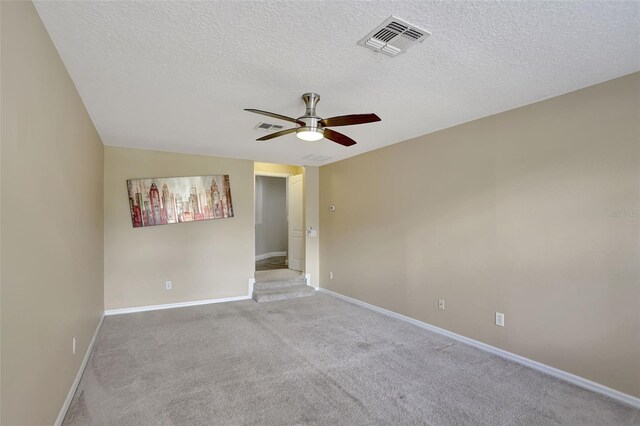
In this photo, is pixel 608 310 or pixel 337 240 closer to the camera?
pixel 608 310

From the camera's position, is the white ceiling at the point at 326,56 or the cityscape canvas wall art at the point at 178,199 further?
the cityscape canvas wall art at the point at 178,199

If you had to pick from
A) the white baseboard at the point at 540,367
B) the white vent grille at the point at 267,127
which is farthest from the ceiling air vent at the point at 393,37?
the white baseboard at the point at 540,367

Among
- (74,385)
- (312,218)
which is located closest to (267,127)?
(312,218)

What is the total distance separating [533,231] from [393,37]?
228 cm

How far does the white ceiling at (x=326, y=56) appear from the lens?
1678 millimetres

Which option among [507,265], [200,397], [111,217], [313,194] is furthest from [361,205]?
[111,217]

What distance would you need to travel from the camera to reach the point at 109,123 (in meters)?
3.53

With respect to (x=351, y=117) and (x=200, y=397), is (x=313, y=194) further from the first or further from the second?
(x=200, y=397)

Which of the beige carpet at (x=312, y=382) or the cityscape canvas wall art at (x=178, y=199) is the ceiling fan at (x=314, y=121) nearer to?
the beige carpet at (x=312, y=382)

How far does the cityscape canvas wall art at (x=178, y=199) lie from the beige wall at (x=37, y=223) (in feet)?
6.56

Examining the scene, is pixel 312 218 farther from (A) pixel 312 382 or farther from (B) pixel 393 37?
(B) pixel 393 37

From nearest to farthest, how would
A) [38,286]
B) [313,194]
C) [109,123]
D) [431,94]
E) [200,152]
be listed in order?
[38,286] → [431,94] → [109,123] → [200,152] → [313,194]

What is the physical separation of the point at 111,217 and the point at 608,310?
19.4 feet

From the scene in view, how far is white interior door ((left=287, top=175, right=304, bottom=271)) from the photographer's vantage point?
21.4 ft
